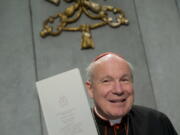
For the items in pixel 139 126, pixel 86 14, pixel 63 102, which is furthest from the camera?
pixel 86 14

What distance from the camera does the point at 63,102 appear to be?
3.42 feet

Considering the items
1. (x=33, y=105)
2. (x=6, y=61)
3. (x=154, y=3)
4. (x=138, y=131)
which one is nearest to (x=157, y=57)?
(x=154, y=3)

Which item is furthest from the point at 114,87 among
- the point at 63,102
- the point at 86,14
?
the point at 86,14

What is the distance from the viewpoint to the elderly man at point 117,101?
125 centimetres

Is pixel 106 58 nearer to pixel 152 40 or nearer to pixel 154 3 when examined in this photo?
pixel 152 40

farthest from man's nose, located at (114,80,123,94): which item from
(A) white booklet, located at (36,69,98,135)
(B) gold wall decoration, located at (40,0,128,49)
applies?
(B) gold wall decoration, located at (40,0,128,49)

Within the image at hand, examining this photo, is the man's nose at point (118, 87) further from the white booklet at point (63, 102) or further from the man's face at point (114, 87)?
the white booklet at point (63, 102)

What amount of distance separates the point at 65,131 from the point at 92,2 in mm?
1393

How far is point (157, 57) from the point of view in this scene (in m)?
2.14

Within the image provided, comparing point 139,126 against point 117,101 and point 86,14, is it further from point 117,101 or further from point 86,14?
point 86,14

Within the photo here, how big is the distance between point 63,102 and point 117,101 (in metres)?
0.32

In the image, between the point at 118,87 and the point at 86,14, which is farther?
the point at 86,14

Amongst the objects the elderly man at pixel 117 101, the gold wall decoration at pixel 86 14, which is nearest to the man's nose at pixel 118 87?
the elderly man at pixel 117 101

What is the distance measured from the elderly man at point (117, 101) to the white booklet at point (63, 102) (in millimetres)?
232
